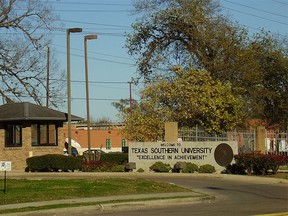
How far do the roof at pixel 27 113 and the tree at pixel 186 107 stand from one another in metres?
4.73

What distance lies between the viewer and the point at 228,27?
40.0 metres

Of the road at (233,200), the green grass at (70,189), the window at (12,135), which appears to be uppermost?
the window at (12,135)

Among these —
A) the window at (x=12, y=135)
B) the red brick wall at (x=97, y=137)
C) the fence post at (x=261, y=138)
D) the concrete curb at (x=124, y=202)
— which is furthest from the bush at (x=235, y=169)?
the red brick wall at (x=97, y=137)

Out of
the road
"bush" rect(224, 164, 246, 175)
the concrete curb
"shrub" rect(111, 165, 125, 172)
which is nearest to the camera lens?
the road

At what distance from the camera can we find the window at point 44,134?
3562 cm

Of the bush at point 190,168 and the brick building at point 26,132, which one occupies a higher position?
the brick building at point 26,132

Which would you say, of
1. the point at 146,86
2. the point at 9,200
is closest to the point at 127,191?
the point at 9,200

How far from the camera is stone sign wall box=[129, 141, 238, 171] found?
1166 inches

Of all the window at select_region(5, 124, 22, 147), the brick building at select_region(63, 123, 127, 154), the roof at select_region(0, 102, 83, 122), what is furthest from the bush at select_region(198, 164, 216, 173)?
the brick building at select_region(63, 123, 127, 154)

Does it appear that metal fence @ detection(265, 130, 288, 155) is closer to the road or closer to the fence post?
the fence post

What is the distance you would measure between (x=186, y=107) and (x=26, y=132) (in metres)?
10.3

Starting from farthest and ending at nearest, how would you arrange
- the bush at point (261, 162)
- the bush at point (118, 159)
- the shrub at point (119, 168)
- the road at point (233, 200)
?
the bush at point (118, 159)
the shrub at point (119, 168)
the bush at point (261, 162)
the road at point (233, 200)

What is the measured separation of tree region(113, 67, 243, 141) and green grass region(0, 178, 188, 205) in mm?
15162

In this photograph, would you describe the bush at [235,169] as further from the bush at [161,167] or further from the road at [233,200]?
the road at [233,200]
